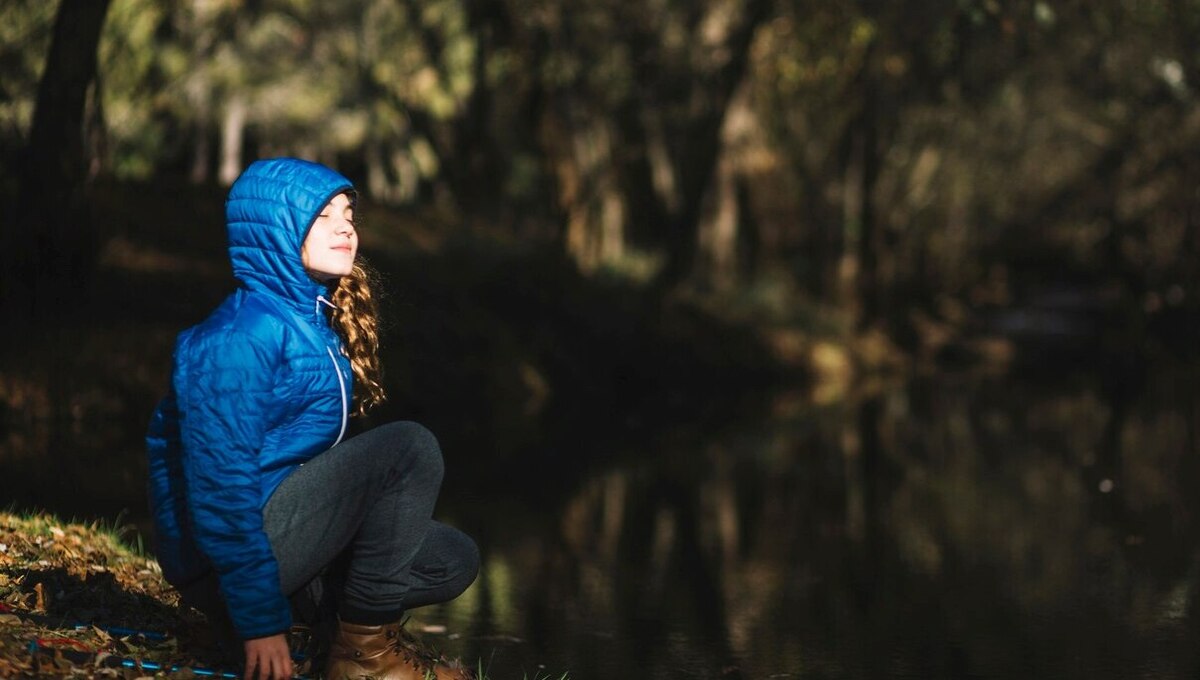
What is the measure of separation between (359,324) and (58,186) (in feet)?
42.0

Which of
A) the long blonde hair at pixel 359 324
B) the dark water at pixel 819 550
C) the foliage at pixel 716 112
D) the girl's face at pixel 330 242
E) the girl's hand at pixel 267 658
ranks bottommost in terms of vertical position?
the dark water at pixel 819 550

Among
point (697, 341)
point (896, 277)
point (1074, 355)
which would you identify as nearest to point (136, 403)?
point (697, 341)

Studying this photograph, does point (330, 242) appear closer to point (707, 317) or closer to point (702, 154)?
point (707, 317)

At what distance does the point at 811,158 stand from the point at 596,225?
1747 cm

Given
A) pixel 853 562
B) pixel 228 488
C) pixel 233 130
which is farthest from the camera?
pixel 233 130

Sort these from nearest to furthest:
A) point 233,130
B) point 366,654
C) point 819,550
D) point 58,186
Answer: point 366,654, point 819,550, point 58,186, point 233,130

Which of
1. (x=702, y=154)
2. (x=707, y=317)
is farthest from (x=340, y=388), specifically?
(x=702, y=154)

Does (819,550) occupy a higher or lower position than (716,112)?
lower

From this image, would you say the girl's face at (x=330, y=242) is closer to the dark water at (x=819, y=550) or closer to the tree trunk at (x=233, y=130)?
the dark water at (x=819, y=550)

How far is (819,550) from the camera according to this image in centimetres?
1196

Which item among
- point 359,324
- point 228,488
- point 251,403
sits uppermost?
point 359,324

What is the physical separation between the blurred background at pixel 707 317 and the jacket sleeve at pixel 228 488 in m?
1.28

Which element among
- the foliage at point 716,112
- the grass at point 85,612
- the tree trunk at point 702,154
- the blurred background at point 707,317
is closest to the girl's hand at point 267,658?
the grass at point 85,612

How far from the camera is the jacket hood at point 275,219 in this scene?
5.47 m
